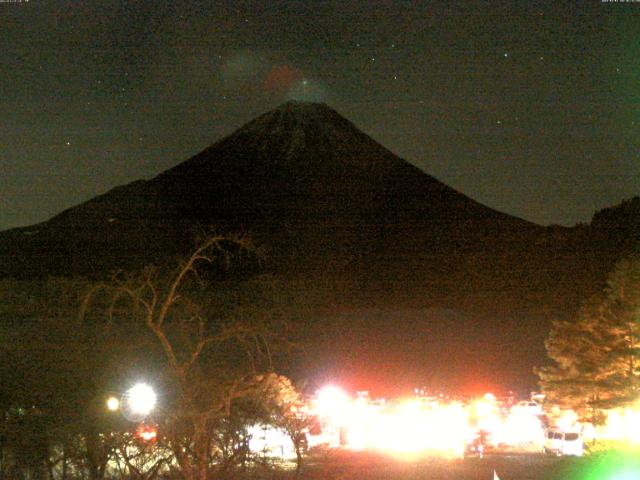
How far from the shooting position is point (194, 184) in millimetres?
146250

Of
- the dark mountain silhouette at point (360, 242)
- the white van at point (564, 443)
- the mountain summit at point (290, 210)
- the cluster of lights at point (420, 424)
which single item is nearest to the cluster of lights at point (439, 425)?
the cluster of lights at point (420, 424)

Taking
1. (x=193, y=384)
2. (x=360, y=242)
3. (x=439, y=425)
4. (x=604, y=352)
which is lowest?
(x=439, y=425)

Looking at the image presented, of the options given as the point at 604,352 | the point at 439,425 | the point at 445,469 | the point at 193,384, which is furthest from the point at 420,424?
the point at 193,384

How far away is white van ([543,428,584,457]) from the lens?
97.7ft

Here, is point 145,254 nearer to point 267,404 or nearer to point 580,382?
point 580,382

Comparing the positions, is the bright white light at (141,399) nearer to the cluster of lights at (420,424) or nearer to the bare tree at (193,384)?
the bare tree at (193,384)

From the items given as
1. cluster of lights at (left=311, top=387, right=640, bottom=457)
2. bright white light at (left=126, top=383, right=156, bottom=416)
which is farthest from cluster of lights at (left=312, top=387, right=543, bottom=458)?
bright white light at (left=126, top=383, right=156, bottom=416)

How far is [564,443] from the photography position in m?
30.3

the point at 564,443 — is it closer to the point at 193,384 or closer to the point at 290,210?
the point at 193,384

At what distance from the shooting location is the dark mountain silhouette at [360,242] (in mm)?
54969

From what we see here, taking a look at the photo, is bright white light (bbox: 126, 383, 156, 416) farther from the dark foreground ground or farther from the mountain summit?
the mountain summit

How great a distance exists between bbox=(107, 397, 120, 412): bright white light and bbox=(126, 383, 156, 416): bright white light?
0.49 ft

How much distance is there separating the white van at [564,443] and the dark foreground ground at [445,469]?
17.2 feet

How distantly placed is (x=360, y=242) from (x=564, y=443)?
271ft
